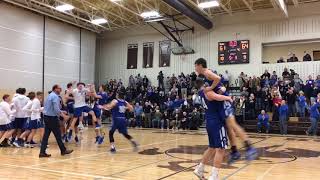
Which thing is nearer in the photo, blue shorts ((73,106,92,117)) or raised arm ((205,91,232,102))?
raised arm ((205,91,232,102))

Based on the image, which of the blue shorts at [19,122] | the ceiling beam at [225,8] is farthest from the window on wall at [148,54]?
the blue shorts at [19,122]

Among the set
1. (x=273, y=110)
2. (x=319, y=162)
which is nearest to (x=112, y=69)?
(x=273, y=110)

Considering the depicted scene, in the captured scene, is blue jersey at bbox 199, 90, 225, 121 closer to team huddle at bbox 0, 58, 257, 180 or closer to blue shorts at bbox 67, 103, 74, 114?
team huddle at bbox 0, 58, 257, 180

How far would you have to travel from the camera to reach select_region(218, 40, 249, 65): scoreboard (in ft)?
87.1

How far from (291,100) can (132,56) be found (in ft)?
49.9

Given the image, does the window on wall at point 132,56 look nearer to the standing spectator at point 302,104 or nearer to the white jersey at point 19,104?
the standing spectator at point 302,104

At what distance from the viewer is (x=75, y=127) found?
42.3 feet

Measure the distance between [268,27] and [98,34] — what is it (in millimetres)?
15271

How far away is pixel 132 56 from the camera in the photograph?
3161cm

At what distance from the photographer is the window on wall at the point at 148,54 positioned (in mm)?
30672

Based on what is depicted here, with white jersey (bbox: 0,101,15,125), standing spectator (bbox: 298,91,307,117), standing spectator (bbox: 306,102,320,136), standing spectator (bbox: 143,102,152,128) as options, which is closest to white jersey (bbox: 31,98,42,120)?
white jersey (bbox: 0,101,15,125)

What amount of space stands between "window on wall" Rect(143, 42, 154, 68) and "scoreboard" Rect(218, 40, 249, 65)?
245 inches

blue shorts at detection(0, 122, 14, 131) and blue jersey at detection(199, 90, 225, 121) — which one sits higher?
blue jersey at detection(199, 90, 225, 121)

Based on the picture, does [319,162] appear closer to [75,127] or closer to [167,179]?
[167,179]
